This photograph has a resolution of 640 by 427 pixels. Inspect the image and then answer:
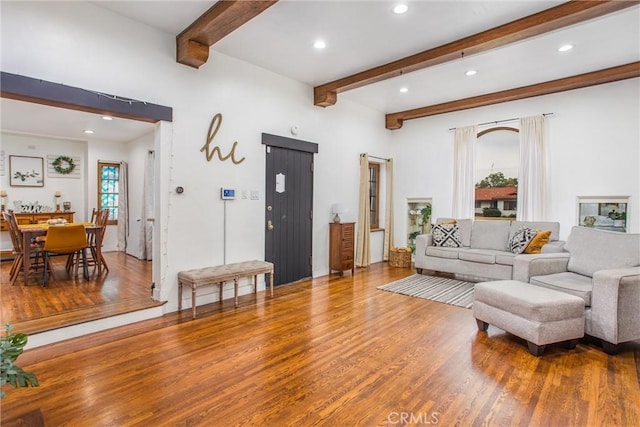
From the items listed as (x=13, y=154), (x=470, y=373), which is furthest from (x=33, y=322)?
(x=13, y=154)

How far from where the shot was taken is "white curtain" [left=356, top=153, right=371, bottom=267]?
20.1 feet

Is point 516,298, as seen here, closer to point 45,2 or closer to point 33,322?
point 33,322

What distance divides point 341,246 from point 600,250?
3.31 m

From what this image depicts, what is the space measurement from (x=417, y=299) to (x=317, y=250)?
1878mm

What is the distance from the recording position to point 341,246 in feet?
17.9

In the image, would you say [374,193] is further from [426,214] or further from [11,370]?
[11,370]

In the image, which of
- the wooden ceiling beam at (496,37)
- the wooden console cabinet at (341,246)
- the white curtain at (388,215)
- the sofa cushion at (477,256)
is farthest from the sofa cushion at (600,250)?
the white curtain at (388,215)

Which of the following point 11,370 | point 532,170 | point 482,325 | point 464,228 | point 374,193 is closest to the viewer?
point 11,370

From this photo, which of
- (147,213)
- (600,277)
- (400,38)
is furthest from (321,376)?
(147,213)

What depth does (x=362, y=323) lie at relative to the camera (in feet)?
11.1

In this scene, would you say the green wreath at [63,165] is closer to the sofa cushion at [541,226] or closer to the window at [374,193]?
the window at [374,193]

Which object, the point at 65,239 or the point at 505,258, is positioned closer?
the point at 65,239

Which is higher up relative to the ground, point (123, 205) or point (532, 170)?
point (532, 170)

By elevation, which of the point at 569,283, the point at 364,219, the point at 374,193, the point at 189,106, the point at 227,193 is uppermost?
the point at 189,106
